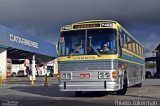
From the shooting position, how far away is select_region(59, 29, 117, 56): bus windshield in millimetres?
18469

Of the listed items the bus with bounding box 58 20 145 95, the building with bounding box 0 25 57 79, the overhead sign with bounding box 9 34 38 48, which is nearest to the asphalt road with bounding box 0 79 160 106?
the bus with bounding box 58 20 145 95

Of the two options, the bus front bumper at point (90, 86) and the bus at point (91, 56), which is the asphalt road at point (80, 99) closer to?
the bus front bumper at point (90, 86)

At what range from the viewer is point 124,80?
20.9m

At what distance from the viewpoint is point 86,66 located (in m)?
18.7

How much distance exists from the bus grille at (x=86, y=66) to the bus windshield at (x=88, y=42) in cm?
46

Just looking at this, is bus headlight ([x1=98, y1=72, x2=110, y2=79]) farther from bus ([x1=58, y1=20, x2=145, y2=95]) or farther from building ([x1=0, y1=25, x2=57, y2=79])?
building ([x1=0, y1=25, x2=57, y2=79])

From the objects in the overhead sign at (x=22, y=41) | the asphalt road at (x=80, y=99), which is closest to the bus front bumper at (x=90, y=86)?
the asphalt road at (x=80, y=99)

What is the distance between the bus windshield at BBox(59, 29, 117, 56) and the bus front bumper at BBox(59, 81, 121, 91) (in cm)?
137

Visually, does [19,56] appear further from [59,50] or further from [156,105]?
[156,105]

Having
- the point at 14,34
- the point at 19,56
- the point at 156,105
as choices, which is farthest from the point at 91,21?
the point at 19,56

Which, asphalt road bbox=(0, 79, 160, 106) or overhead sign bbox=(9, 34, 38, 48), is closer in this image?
asphalt road bbox=(0, 79, 160, 106)

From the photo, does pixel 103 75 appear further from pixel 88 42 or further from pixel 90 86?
pixel 88 42

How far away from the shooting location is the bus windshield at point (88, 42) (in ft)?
60.6

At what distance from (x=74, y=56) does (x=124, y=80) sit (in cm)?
354
